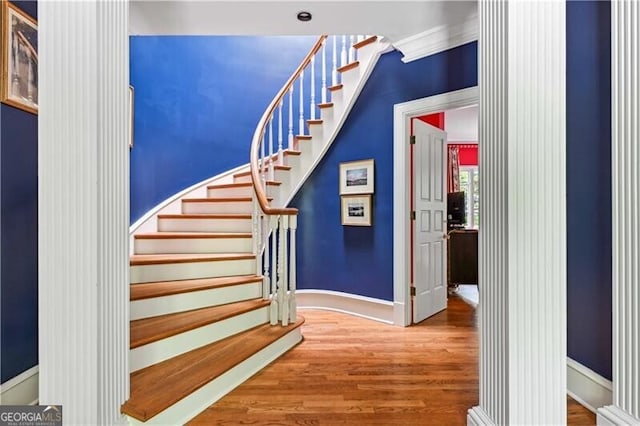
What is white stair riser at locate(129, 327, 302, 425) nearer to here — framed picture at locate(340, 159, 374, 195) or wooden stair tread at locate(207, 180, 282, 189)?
framed picture at locate(340, 159, 374, 195)

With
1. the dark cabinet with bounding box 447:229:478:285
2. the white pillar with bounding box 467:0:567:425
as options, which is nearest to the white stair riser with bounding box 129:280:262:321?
the white pillar with bounding box 467:0:567:425

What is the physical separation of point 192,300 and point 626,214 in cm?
258

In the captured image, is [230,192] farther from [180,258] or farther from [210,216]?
[180,258]

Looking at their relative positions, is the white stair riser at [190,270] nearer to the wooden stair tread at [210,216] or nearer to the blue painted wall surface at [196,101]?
the wooden stair tread at [210,216]

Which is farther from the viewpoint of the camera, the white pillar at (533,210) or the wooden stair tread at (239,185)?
the wooden stair tread at (239,185)

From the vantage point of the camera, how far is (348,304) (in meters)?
3.76

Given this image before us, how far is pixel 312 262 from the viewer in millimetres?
4039

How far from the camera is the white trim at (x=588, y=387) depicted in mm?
1841

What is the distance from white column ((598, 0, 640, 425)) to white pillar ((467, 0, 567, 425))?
397mm

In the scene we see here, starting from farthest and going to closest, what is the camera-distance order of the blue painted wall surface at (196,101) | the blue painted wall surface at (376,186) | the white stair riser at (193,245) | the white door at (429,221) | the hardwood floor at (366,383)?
the blue painted wall surface at (196,101) → the white door at (429,221) → the white stair riser at (193,245) → the blue painted wall surface at (376,186) → the hardwood floor at (366,383)

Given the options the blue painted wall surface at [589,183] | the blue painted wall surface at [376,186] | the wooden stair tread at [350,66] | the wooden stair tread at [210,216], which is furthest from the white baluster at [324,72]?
the blue painted wall surface at [589,183]

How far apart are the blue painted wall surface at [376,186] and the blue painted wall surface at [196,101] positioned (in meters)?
1.31

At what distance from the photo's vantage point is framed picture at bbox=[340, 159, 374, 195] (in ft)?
11.6

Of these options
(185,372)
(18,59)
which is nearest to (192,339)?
(185,372)
